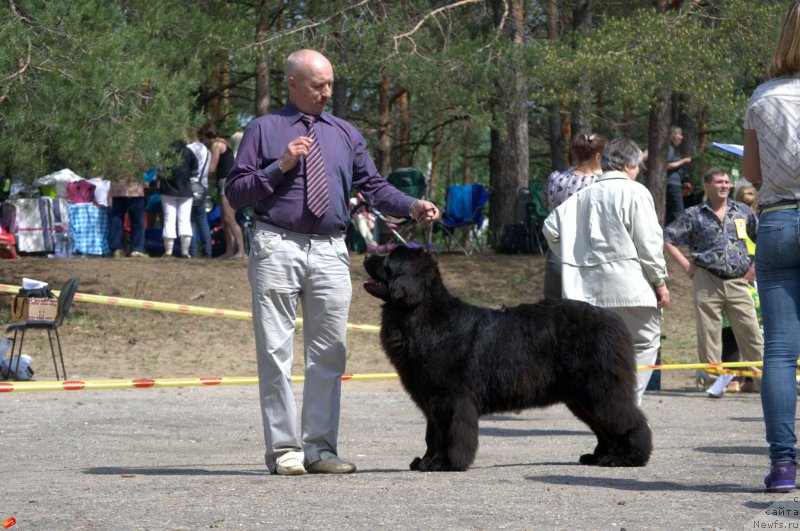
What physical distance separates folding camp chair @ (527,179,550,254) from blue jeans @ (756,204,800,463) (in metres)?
14.7

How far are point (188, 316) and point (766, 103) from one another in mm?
12118

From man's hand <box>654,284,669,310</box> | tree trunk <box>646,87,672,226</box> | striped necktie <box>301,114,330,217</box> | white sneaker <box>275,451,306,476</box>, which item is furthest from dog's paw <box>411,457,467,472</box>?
tree trunk <box>646,87,672,226</box>

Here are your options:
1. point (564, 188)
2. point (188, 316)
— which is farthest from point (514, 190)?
point (564, 188)

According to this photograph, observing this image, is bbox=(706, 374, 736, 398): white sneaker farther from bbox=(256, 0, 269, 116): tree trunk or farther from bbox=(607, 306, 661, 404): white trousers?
bbox=(256, 0, 269, 116): tree trunk

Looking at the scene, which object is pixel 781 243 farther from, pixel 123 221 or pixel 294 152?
pixel 123 221

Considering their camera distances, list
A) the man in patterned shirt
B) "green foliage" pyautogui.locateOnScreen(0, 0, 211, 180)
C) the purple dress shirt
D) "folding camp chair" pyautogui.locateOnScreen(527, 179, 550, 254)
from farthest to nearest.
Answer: "folding camp chair" pyautogui.locateOnScreen(527, 179, 550, 254) < "green foliage" pyautogui.locateOnScreen(0, 0, 211, 180) < the man in patterned shirt < the purple dress shirt

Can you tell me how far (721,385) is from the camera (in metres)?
11.9

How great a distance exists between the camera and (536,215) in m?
20.5

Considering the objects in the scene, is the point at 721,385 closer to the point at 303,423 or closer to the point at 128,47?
the point at 303,423

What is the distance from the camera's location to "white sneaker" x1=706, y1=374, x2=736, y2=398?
11930 millimetres

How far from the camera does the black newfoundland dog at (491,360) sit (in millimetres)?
6336

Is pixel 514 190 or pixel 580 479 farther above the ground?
pixel 514 190

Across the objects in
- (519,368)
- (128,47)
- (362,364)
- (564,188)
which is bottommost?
(362,364)

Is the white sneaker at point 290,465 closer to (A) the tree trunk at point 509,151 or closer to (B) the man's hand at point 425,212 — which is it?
(B) the man's hand at point 425,212
